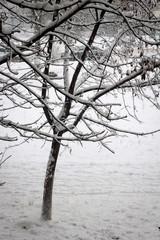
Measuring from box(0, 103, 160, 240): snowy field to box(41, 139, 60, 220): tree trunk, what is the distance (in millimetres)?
276

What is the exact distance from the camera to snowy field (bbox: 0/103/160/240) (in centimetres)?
700

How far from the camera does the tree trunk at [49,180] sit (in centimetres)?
697

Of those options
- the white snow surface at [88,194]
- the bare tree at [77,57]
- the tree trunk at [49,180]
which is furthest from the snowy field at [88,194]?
the bare tree at [77,57]

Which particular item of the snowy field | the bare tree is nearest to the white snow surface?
the snowy field

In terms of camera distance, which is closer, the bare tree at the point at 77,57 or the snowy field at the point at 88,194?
the bare tree at the point at 77,57

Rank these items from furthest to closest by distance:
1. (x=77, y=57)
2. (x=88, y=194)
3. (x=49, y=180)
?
(x=88, y=194)
(x=49, y=180)
(x=77, y=57)

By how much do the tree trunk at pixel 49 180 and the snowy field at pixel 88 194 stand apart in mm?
276

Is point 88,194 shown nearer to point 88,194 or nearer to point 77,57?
point 88,194

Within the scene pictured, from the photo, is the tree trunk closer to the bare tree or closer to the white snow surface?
Answer: the bare tree

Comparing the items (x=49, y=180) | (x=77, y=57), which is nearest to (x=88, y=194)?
(x=49, y=180)

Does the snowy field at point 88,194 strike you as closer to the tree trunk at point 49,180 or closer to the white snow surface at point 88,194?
the white snow surface at point 88,194

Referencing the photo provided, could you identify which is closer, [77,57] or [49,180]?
[77,57]

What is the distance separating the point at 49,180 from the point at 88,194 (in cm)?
275

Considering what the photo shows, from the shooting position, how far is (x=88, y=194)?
30.6 ft
